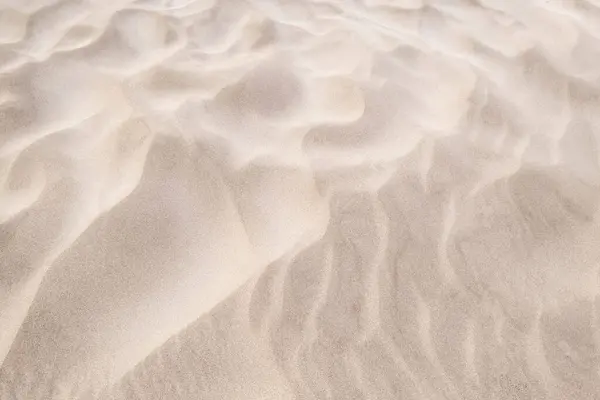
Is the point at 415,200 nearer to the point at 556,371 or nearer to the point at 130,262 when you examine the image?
the point at 556,371

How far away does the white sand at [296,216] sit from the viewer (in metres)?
1.20

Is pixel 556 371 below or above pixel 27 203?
below

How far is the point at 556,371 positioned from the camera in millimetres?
1220

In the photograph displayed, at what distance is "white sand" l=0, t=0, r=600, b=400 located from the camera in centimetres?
120

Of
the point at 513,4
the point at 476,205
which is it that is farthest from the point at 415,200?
the point at 513,4

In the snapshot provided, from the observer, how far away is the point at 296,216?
1528 mm

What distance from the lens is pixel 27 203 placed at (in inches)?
59.8

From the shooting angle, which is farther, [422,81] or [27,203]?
[422,81]

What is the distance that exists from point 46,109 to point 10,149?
0.25 m

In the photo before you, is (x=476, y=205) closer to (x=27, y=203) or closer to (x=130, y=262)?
(x=130, y=262)

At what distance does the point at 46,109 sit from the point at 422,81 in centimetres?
134

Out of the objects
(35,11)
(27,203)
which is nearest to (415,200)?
(27,203)

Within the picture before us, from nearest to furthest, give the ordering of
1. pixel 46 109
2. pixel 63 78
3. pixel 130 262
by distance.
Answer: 1. pixel 130 262
2. pixel 46 109
3. pixel 63 78

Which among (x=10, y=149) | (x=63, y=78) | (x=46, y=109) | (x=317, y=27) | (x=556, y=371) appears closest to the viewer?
(x=556, y=371)
